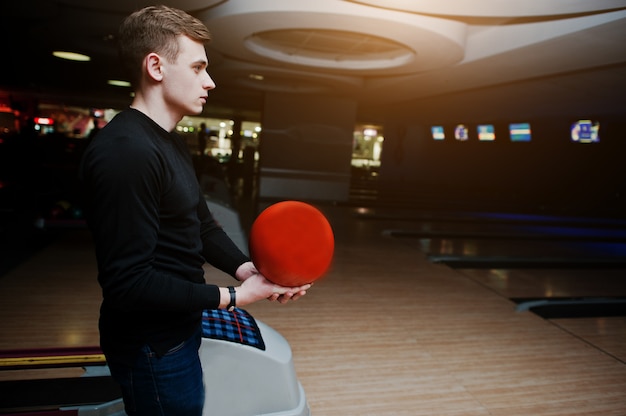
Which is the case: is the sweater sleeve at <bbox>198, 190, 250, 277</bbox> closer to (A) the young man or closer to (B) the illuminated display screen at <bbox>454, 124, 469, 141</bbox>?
(A) the young man

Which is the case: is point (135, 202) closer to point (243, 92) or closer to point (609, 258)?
point (609, 258)

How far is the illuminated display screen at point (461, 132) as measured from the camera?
47.6ft

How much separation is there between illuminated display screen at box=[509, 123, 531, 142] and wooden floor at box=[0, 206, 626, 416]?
8518 mm

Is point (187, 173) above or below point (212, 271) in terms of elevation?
above

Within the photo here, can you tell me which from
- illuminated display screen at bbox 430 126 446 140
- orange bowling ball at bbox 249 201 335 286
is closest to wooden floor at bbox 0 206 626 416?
orange bowling ball at bbox 249 201 335 286

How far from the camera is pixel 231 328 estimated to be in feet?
5.26

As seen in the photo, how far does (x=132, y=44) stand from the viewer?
890 mm

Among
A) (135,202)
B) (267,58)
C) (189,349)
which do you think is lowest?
(189,349)

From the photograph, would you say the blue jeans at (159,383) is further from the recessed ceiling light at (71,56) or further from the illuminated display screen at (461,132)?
the illuminated display screen at (461,132)

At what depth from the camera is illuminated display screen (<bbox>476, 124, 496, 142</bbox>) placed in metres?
13.6

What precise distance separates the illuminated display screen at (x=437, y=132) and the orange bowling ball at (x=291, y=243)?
50.9 ft

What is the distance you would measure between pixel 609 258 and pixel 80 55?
8.52m

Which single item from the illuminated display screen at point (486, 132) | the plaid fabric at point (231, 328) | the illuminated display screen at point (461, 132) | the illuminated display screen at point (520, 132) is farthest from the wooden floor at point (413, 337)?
the illuminated display screen at point (461, 132)

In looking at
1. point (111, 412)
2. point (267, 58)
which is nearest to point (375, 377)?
point (111, 412)
